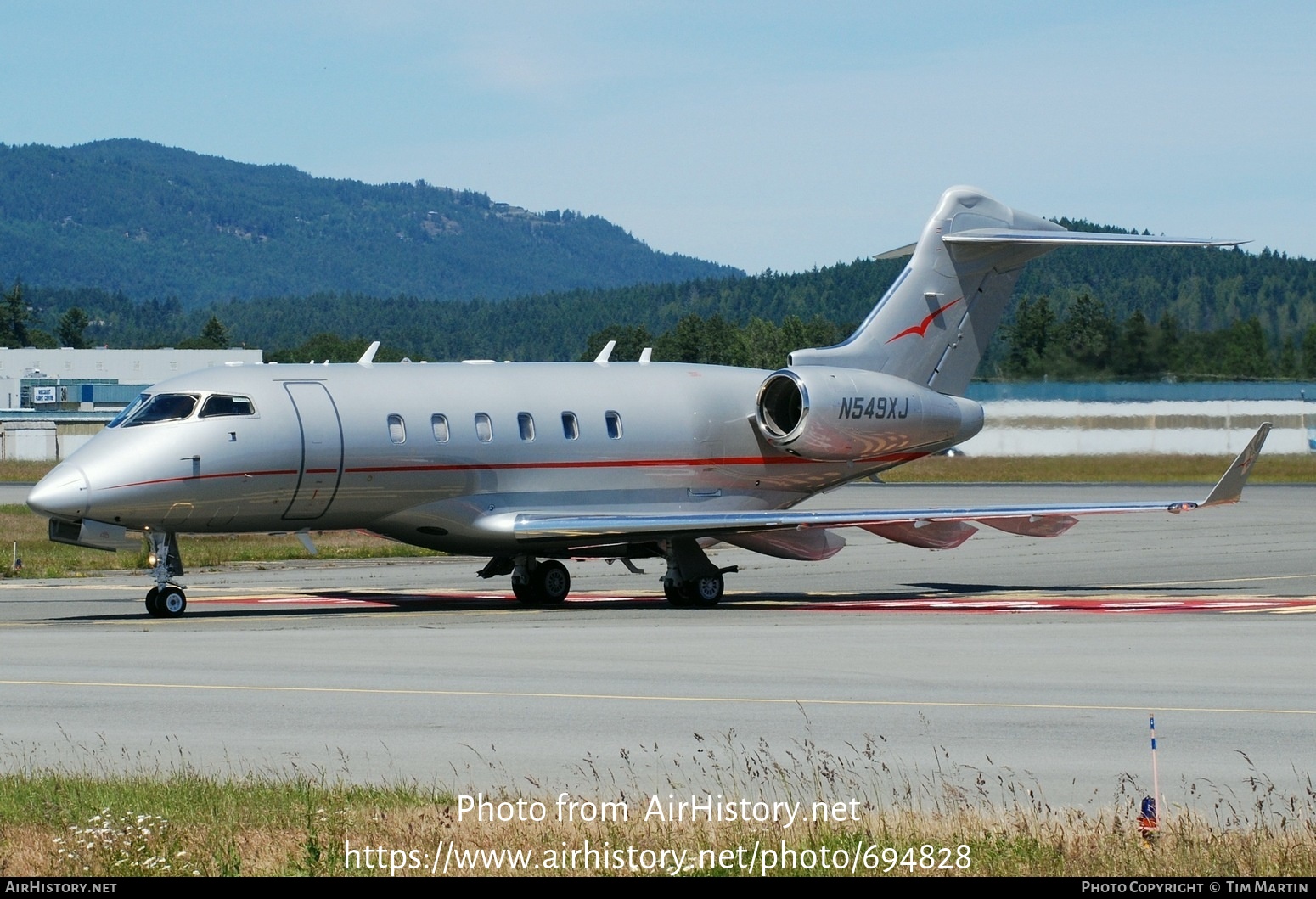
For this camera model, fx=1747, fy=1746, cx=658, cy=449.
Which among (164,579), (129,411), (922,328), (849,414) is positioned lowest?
(164,579)

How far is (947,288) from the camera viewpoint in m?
32.2

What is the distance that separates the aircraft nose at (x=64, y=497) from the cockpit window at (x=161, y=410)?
4.47 ft

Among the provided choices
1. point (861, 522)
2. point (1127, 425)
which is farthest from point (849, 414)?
point (1127, 425)

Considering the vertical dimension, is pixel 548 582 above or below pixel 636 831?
below

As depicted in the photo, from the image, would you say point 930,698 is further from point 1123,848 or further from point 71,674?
point 71,674

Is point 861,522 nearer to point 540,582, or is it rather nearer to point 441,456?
point 540,582

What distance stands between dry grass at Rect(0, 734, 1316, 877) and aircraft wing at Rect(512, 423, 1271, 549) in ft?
46.7

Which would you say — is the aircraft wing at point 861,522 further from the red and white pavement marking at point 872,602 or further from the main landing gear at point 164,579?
the main landing gear at point 164,579

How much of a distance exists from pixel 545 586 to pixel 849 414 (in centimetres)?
605

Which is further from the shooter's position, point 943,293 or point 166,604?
point 943,293

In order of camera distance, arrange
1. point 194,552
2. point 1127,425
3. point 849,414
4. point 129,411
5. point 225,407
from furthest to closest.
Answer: point 1127,425, point 194,552, point 849,414, point 129,411, point 225,407

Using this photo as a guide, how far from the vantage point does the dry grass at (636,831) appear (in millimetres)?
9344

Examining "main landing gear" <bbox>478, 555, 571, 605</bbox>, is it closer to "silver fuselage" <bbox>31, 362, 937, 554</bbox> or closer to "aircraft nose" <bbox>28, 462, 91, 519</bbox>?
"silver fuselage" <bbox>31, 362, 937, 554</bbox>
